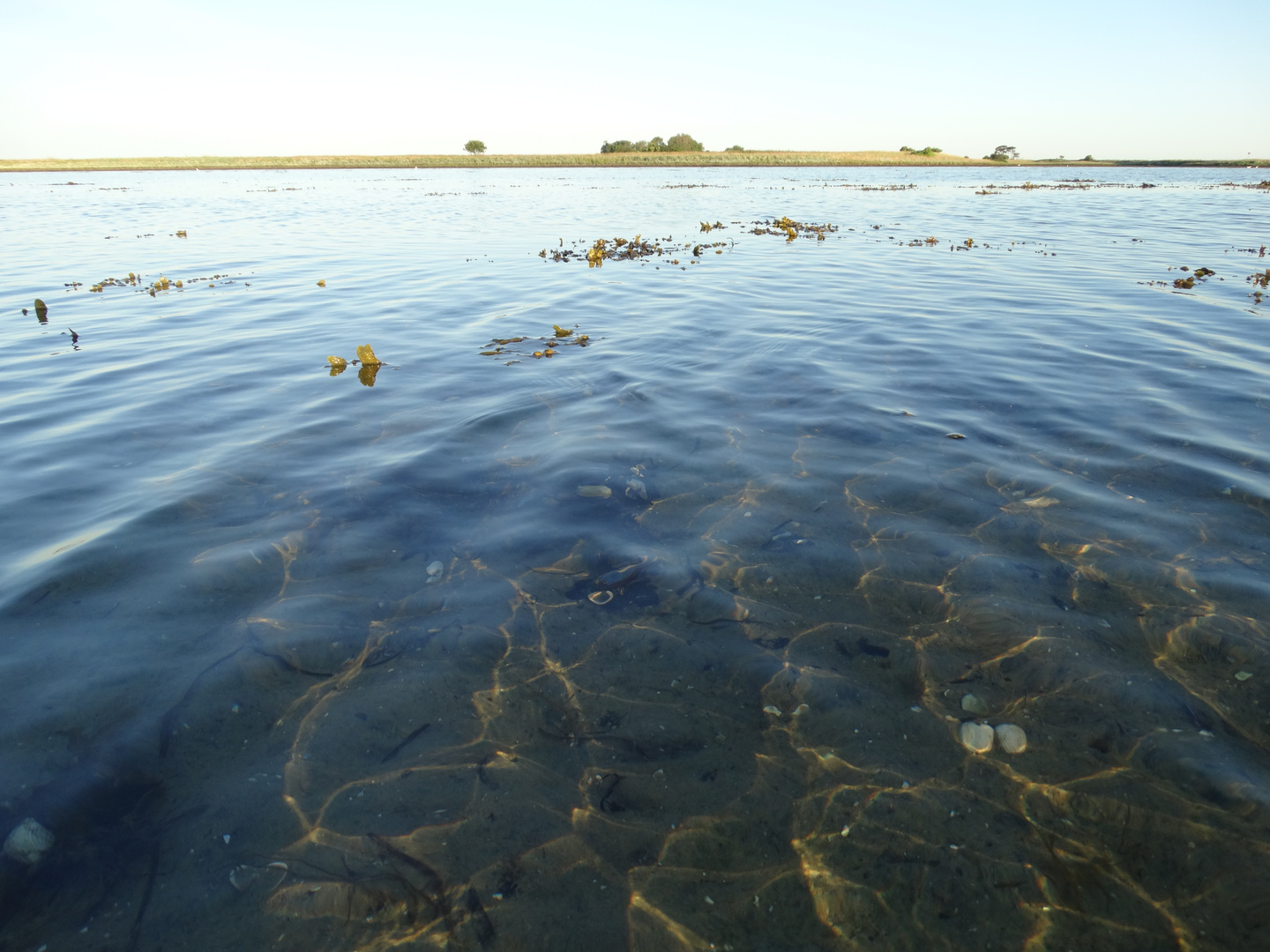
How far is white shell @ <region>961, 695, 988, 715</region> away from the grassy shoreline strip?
10267 cm

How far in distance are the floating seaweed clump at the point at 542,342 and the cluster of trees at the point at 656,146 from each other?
4747 inches

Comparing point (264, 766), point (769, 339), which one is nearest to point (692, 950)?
point (264, 766)

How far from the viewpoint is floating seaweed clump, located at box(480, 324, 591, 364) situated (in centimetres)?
1036

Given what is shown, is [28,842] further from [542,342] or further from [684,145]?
[684,145]

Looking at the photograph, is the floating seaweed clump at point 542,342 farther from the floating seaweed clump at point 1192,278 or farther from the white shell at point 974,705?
the floating seaweed clump at point 1192,278

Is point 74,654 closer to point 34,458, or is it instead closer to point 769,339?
point 34,458

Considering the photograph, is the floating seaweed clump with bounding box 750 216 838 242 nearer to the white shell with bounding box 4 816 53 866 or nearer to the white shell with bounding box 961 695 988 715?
the white shell with bounding box 961 695 988 715

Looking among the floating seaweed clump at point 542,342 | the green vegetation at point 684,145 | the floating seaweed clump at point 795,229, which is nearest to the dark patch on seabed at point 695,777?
the floating seaweed clump at point 542,342

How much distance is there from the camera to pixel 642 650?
4.06 metres

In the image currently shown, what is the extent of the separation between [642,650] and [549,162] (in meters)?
115

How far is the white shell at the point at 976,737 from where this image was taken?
3336 mm

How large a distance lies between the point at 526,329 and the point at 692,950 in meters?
10.7

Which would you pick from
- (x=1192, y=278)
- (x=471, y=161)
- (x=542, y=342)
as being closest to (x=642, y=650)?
(x=542, y=342)

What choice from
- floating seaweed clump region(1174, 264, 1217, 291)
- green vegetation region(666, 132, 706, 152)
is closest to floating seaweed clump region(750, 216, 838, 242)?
floating seaweed clump region(1174, 264, 1217, 291)
